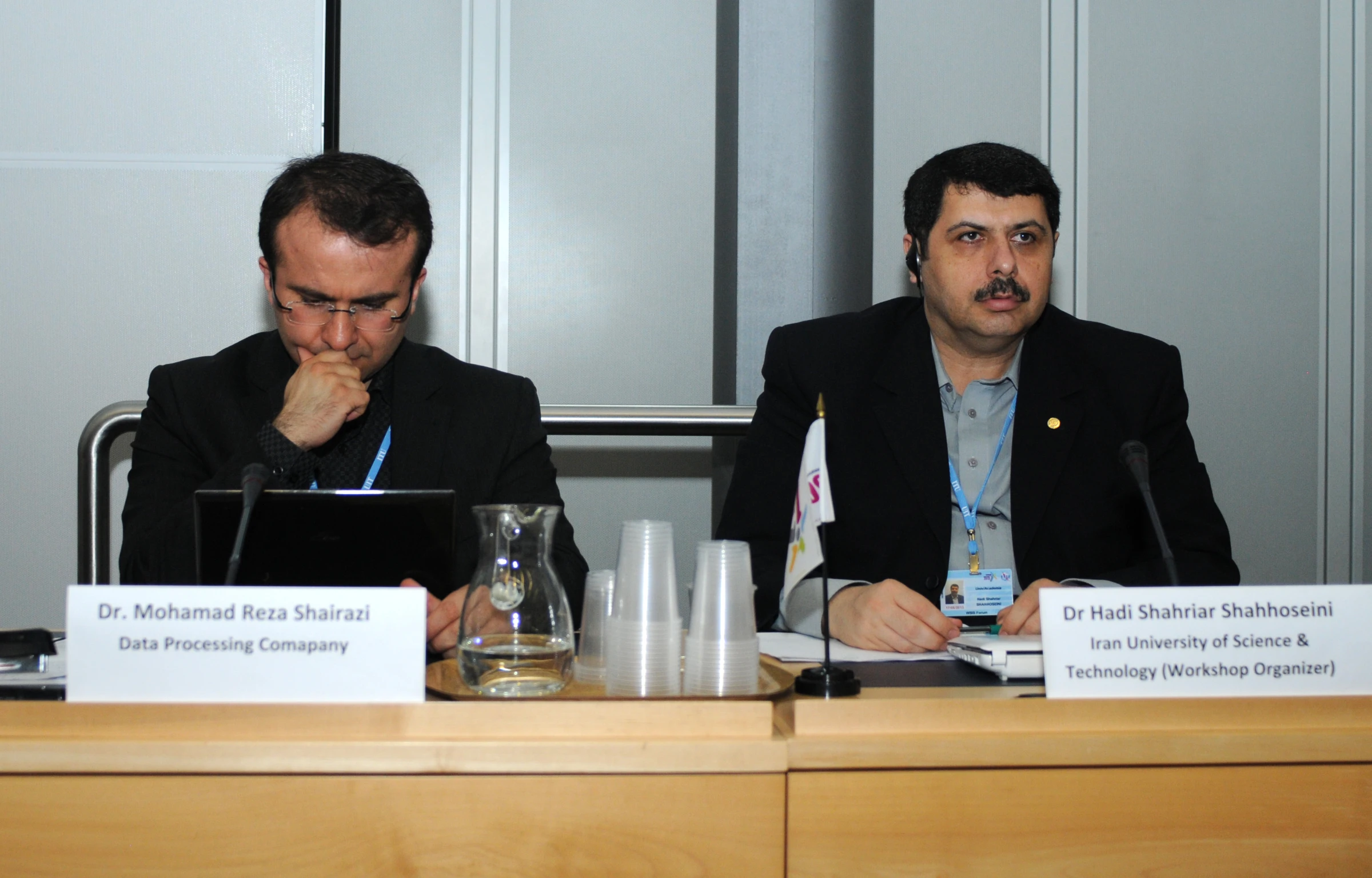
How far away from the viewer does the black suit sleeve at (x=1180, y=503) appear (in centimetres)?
170

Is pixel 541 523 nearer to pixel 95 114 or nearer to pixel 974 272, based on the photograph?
pixel 974 272

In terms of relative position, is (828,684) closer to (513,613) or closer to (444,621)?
(513,613)

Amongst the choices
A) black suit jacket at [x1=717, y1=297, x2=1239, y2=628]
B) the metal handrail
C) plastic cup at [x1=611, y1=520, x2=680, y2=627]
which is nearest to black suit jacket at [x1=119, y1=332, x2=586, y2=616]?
the metal handrail

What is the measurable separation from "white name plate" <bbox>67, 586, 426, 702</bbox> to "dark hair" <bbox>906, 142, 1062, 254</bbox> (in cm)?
135

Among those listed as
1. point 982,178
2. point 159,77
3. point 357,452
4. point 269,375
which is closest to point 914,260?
point 982,178

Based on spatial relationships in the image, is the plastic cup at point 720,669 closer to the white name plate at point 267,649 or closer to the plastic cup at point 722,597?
the plastic cup at point 722,597

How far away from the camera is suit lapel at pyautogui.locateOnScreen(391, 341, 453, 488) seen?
1.78 m

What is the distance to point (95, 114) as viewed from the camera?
92.7 inches

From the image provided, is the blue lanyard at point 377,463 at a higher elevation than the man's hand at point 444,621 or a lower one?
higher

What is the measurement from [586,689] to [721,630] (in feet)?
0.51

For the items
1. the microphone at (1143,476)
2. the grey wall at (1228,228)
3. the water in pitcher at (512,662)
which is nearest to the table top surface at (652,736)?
the water in pitcher at (512,662)

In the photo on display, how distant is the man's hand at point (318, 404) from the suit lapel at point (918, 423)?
0.89 metres

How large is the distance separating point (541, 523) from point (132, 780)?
41 centimetres

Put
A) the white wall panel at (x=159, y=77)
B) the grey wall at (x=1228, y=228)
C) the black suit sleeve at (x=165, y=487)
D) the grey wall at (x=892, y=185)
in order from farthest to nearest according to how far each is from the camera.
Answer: the grey wall at (x=1228, y=228), the grey wall at (x=892, y=185), the white wall panel at (x=159, y=77), the black suit sleeve at (x=165, y=487)
